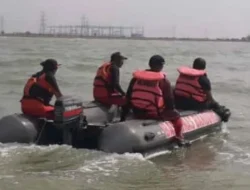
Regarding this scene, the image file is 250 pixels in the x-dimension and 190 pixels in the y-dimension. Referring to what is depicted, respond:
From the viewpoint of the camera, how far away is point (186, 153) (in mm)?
7988

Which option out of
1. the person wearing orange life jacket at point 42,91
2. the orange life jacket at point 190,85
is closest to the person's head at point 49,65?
the person wearing orange life jacket at point 42,91

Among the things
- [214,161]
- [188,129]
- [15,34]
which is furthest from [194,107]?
[15,34]

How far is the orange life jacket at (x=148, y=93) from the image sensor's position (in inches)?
288

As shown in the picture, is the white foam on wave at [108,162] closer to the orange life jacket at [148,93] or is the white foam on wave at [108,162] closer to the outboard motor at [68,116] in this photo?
the outboard motor at [68,116]

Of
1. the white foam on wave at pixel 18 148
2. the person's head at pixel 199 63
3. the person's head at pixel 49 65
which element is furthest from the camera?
the person's head at pixel 199 63

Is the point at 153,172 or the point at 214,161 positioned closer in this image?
the point at 153,172

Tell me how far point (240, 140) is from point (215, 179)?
3029 mm

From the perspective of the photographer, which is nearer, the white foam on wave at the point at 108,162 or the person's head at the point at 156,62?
the white foam on wave at the point at 108,162

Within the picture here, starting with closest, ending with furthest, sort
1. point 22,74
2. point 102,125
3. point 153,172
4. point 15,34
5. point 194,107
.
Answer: point 153,172, point 102,125, point 194,107, point 22,74, point 15,34

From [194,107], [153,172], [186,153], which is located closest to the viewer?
[153,172]

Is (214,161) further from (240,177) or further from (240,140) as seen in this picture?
(240,140)

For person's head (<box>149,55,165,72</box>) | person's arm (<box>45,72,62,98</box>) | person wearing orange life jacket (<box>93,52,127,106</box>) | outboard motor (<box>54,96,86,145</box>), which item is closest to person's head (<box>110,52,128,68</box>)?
person wearing orange life jacket (<box>93,52,127,106</box>)

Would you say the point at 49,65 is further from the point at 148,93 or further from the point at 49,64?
the point at 148,93

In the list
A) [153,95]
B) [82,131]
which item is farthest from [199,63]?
[82,131]
